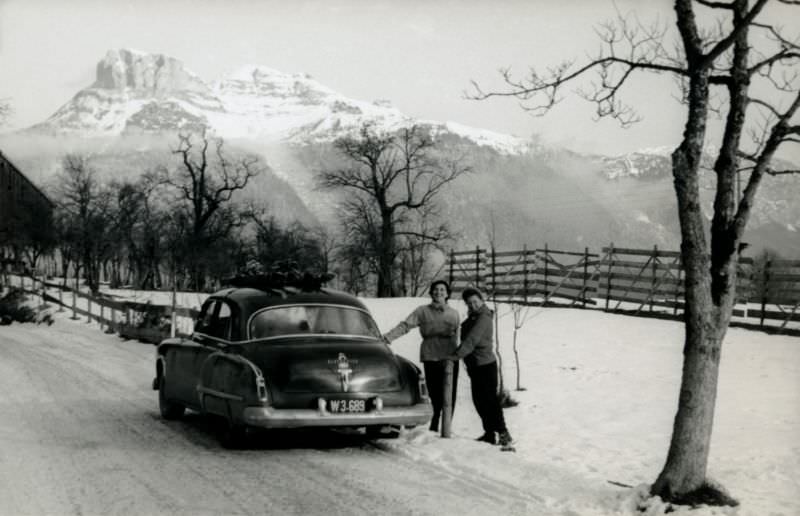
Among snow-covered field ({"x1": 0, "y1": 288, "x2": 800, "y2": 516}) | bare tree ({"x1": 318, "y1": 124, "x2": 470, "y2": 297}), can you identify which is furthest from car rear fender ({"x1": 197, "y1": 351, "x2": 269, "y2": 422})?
bare tree ({"x1": 318, "y1": 124, "x2": 470, "y2": 297})

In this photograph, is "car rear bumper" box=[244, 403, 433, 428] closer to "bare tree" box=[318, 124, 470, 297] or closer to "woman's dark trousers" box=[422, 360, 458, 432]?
"woman's dark trousers" box=[422, 360, 458, 432]

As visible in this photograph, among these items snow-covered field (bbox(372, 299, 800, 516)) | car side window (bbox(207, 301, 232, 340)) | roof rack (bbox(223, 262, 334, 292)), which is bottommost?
snow-covered field (bbox(372, 299, 800, 516))

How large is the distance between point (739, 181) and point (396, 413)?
4108 millimetres

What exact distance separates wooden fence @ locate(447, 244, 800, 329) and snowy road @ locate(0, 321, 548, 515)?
6620mm

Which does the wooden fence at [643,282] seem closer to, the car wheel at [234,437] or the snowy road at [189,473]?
the snowy road at [189,473]

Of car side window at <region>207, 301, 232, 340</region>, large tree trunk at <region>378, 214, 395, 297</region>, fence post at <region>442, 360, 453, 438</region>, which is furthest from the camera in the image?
large tree trunk at <region>378, 214, 395, 297</region>

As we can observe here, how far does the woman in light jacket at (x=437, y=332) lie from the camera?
33.9ft

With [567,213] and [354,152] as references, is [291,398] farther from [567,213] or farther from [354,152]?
[567,213]

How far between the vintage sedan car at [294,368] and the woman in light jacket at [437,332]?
25.2 inches

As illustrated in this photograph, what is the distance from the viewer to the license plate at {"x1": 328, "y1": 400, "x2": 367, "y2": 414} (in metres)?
8.72

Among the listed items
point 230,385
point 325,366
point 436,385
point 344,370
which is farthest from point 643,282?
point 230,385

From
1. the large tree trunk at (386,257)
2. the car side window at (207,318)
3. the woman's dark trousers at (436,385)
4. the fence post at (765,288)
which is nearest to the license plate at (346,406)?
the woman's dark trousers at (436,385)

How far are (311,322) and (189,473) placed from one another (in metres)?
2.41

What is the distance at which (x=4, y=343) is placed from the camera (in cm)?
2230
